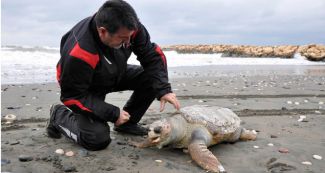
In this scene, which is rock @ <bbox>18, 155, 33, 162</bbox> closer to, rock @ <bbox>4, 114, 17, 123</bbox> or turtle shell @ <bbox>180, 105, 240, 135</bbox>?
turtle shell @ <bbox>180, 105, 240, 135</bbox>

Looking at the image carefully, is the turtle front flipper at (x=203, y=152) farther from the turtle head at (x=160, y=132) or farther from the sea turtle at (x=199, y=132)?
the turtle head at (x=160, y=132)

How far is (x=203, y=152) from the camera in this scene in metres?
3.68

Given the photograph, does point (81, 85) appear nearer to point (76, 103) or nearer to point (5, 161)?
point (76, 103)

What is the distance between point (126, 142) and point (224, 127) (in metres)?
1.13

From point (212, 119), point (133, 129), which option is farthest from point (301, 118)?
point (133, 129)

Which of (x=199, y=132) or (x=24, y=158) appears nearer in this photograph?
(x=24, y=158)

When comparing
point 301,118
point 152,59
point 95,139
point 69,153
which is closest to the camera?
point 69,153

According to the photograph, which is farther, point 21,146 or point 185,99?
point 185,99

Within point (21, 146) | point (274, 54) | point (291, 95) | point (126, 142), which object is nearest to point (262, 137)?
point (126, 142)

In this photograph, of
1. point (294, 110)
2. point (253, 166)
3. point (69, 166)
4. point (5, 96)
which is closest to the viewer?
point (69, 166)

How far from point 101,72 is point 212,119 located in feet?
4.43

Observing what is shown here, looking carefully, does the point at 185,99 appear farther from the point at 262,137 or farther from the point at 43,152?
the point at 43,152

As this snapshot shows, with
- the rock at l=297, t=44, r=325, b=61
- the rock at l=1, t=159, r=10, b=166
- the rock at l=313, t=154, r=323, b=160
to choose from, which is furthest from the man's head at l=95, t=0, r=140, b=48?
the rock at l=297, t=44, r=325, b=61

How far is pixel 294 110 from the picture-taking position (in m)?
6.45
